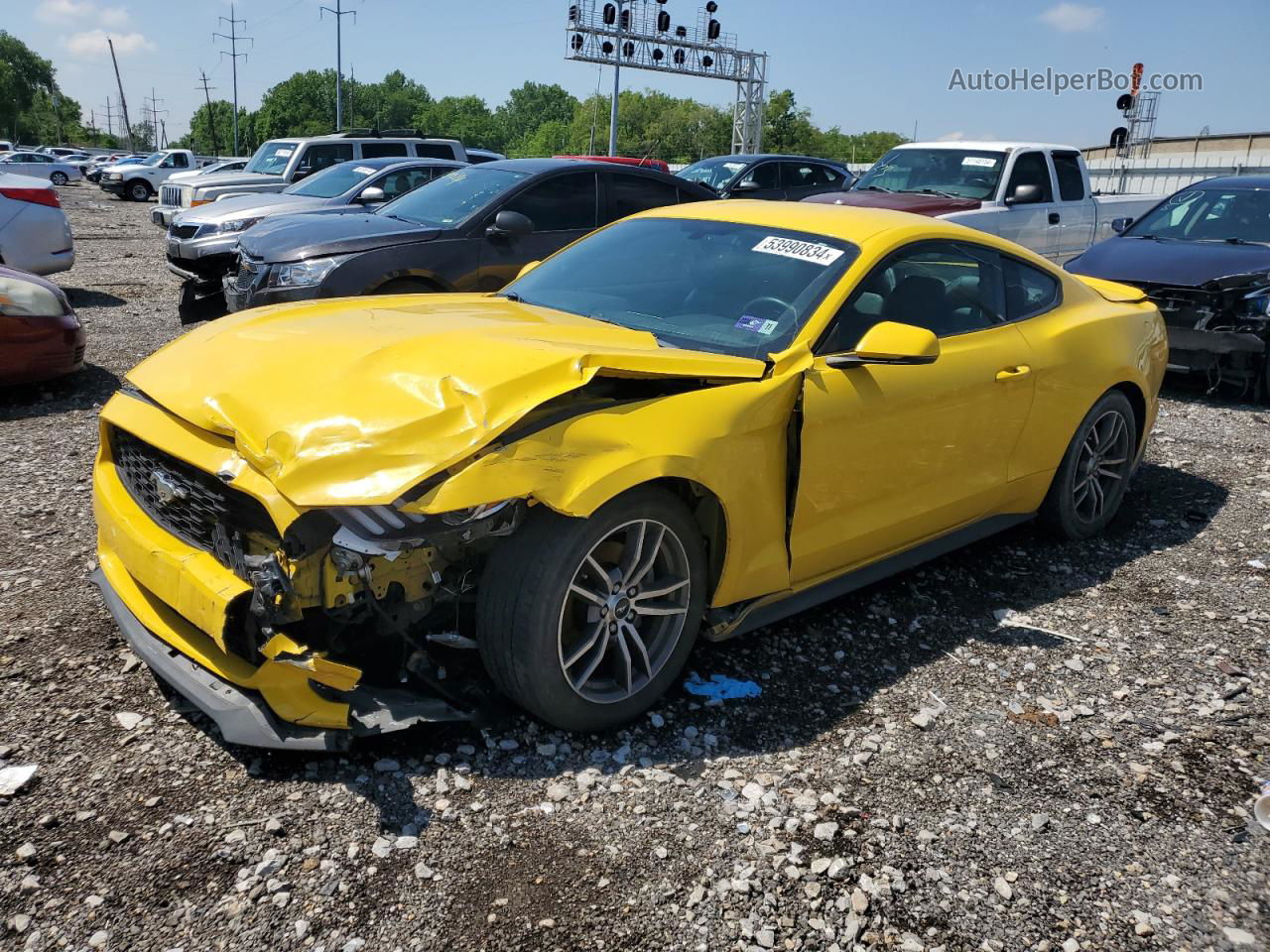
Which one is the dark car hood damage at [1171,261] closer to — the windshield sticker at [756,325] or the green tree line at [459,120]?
the windshield sticker at [756,325]

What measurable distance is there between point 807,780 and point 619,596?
0.81 metres

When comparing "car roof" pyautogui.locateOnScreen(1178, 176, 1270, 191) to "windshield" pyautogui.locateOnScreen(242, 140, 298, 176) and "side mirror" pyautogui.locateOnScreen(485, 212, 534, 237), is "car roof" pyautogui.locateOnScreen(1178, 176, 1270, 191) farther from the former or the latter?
"windshield" pyautogui.locateOnScreen(242, 140, 298, 176)

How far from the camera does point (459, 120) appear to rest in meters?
149

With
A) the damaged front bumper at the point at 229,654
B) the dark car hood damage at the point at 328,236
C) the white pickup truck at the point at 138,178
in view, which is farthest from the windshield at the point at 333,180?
the white pickup truck at the point at 138,178

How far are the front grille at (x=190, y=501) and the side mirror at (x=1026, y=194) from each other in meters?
8.88

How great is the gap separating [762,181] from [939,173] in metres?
2.60

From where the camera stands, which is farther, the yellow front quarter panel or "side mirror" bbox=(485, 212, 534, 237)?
"side mirror" bbox=(485, 212, 534, 237)

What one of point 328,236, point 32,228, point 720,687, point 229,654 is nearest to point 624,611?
point 720,687

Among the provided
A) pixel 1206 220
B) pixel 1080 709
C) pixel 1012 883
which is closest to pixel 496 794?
pixel 1012 883

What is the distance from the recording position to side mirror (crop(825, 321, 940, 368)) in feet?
11.4

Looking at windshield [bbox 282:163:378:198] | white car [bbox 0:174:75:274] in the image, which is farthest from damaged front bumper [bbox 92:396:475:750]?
windshield [bbox 282:163:378:198]

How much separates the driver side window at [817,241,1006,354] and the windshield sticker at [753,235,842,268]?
17cm

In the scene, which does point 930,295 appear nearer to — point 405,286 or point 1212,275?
point 405,286

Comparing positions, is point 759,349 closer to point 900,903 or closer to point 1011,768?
point 1011,768
